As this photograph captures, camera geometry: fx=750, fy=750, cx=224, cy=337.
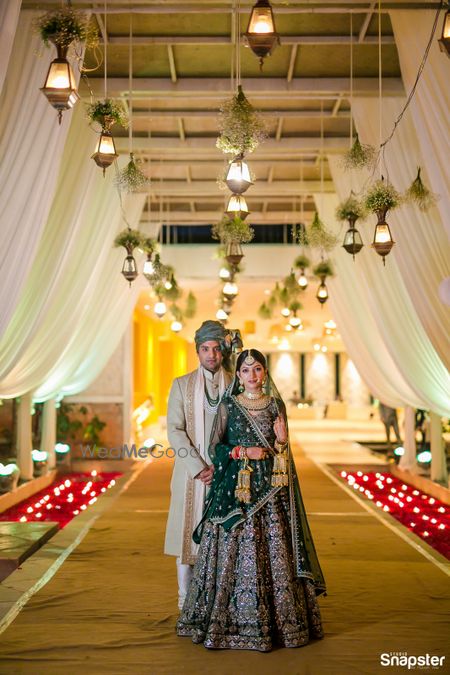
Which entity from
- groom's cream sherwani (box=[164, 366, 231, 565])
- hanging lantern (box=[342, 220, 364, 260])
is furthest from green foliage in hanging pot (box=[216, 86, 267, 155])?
hanging lantern (box=[342, 220, 364, 260])

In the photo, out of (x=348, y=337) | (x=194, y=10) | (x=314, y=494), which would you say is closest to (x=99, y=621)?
(x=194, y=10)

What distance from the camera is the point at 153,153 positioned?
32.0 feet

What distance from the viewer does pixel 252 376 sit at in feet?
12.9

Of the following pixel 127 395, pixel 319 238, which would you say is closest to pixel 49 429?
pixel 127 395

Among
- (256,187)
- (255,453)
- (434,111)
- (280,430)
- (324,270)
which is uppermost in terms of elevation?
(256,187)

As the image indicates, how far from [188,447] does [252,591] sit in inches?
35.6

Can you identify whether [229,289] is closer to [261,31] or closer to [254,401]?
[254,401]

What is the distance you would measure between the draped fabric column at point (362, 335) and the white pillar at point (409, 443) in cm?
71

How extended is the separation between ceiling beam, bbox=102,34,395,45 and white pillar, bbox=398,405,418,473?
17.2 feet

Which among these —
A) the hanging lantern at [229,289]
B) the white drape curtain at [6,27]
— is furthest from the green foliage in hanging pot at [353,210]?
the hanging lantern at [229,289]

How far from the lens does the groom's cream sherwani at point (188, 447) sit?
4.20 m

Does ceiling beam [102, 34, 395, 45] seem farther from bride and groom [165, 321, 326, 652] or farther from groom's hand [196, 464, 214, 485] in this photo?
groom's hand [196, 464, 214, 485]

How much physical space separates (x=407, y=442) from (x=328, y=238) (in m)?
4.09

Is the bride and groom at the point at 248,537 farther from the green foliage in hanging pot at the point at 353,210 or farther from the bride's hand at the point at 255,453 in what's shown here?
the green foliage in hanging pot at the point at 353,210
